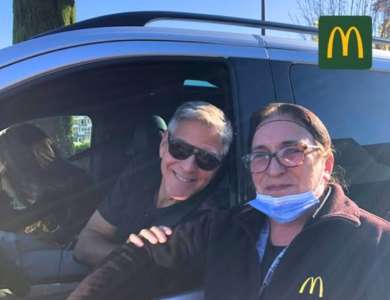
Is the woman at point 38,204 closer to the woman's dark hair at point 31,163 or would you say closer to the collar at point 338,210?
the woman's dark hair at point 31,163

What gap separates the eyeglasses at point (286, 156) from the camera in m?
1.81

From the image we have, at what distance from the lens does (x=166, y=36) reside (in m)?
1.94

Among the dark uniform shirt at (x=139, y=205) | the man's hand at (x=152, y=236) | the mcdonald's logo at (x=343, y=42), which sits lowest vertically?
the man's hand at (x=152, y=236)

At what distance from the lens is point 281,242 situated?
1797mm

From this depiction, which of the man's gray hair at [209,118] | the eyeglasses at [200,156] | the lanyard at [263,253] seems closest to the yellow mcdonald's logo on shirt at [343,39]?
the man's gray hair at [209,118]

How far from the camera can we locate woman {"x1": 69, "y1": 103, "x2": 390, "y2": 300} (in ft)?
5.41

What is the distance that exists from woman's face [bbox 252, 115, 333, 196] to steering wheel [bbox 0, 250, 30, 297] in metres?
0.83

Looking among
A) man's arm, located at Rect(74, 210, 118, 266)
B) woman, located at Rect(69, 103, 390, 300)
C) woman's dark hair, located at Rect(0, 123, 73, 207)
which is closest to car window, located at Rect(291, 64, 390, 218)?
woman, located at Rect(69, 103, 390, 300)

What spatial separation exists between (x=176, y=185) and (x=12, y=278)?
624 mm

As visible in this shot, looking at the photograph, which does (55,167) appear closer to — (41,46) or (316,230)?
(41,46)

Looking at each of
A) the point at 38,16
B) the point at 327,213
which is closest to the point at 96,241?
the point at 327,213

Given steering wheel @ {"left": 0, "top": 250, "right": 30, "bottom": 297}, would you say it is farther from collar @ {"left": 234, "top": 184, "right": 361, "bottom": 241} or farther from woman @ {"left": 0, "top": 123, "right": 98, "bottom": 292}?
collar @ {"left": 234, "top": 184, "right": 361, "bottom": 241}

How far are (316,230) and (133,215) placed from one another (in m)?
0.66

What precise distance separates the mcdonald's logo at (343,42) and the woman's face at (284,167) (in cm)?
50
